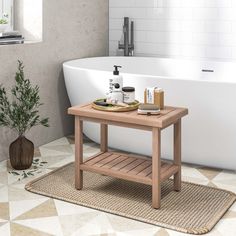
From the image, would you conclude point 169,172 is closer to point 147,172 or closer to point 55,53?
point 147,172

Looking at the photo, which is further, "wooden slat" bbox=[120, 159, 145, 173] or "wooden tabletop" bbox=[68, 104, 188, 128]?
"wooden slat" bbox=[120, 159, 145, 173]

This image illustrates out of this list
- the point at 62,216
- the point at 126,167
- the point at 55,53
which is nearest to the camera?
the point at 62,216

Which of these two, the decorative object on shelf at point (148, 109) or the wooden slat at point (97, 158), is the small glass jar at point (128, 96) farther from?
the wooden slat at point (97, 158)

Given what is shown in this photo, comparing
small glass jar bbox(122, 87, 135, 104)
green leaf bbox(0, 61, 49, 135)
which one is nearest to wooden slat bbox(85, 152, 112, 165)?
small glass jar bbox(122, 87, 135, 104)

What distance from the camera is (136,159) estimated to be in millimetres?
3162

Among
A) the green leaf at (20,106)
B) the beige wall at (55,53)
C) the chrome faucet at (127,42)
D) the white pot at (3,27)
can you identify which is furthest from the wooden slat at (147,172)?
the chrome faucet at (127,42)

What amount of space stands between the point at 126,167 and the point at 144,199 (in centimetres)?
22

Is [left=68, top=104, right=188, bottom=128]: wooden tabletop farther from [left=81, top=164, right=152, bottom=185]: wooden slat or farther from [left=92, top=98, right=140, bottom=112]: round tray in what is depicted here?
[left=81, top=164, right=152, bottom=185]: wooden slat

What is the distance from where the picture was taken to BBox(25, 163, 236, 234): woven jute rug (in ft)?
8.83

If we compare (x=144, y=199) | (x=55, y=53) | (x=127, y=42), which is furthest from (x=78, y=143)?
(x=127, y=42)

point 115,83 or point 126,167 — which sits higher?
point 115,83

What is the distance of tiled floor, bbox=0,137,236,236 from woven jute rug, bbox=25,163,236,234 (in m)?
0.05

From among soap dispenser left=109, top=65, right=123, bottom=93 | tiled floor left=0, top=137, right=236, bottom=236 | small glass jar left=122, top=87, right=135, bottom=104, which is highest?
soap dispenser left=109, top=65, right=123, bottom=93

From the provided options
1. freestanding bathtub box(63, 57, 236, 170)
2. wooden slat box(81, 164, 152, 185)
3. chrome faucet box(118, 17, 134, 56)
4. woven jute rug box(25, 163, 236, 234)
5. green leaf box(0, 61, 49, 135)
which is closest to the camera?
woven jute rug box(25, 163, 236, 234)
